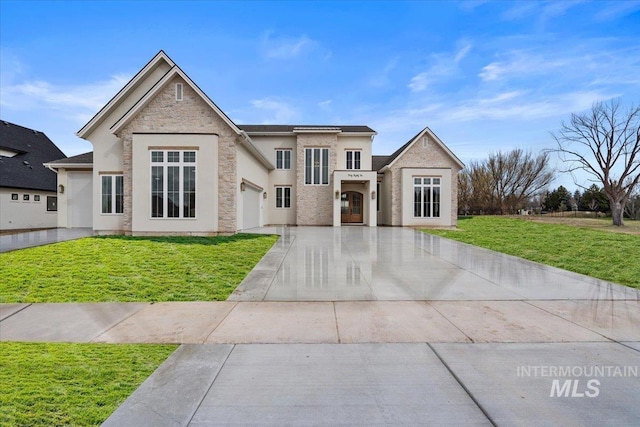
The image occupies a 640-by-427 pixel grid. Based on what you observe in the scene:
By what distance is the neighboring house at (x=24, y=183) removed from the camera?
21.5 meters

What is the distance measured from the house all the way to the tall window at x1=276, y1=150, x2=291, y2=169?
2146 millimetres

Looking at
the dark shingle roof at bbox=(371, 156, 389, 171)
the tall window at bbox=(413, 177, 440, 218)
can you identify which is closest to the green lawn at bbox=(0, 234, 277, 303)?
the tall window at bbox=(413, 177, 440, 218)

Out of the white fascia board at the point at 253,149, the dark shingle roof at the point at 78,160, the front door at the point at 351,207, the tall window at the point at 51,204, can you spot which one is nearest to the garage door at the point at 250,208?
the white fascia board at the point at 253,149

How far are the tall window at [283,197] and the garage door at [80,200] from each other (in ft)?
40.5

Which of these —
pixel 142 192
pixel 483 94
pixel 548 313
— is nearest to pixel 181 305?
pixel 548 313

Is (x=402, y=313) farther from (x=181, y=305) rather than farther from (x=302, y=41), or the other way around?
(x=302, y=41)

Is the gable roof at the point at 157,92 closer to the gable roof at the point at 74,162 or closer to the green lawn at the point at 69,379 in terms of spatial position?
the gable roof at the point at 74,162

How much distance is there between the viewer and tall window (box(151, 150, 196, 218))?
15250 mm

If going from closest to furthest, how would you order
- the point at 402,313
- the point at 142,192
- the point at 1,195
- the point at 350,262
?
the point at 402,313 < the point at 350,262 < the point at 142,192 < the point at 1,195

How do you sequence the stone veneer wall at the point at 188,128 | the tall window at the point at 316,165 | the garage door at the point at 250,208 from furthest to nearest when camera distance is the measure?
the tall window at the point at 316,165 → the garage door at the point at 250,208 → the stone veneer wall at the point at 188,128

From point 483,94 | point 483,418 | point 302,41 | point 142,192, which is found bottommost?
point 483,418

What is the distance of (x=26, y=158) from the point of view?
82.8 ft

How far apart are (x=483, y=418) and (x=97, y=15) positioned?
16668 millimetres

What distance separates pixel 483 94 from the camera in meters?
19.6
